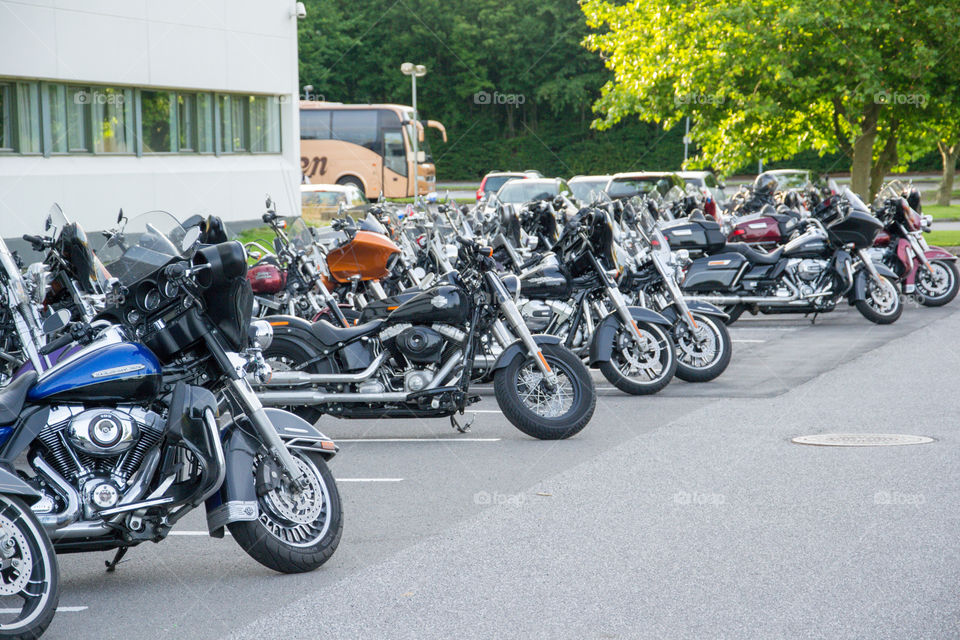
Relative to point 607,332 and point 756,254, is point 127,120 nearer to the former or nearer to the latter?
A: point 756,254

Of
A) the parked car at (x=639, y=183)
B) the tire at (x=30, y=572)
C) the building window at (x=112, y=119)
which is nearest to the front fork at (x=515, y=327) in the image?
the tire at (x=30, y=572)

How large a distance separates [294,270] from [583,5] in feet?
66.8

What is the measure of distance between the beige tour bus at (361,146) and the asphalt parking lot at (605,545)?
33.9 m

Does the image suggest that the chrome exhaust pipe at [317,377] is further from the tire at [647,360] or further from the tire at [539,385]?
the tire at [647,360]

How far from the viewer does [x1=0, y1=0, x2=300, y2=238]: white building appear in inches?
816

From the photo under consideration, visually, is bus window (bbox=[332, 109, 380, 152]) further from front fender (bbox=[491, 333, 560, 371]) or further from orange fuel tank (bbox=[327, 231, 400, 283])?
front fender (bbox=[491, 333, 560, 371])

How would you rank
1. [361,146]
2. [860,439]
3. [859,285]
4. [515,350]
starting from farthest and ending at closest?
[361,146], [859,285], [515,350], [860,439]

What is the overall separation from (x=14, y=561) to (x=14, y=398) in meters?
0.71

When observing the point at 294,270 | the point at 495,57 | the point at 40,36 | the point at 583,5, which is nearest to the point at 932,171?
the point at 495,57

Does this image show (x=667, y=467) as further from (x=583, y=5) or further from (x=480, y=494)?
(x=583, y=5)

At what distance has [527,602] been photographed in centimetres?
487

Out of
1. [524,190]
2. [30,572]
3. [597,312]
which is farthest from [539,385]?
[524,190]

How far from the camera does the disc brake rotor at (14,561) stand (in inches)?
176

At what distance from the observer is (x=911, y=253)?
15.2 meters
